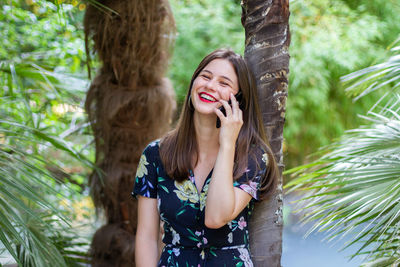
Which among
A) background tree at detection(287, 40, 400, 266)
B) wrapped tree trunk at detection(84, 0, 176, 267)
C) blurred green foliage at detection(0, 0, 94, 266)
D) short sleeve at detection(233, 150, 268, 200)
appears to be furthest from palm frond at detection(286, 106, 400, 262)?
wrapped tree trunk at detection(84, 0, 176, 267)

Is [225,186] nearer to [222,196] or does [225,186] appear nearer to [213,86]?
[222,196]

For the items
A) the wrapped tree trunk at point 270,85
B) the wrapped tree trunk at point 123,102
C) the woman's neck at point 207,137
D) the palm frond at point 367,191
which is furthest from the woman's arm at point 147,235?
the wrapped tree trunk at point 123,102

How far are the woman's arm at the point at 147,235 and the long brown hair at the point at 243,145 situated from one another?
15cm

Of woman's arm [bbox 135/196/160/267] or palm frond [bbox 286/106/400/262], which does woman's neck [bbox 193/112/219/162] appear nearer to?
woman's arm [bbox 135/196/160/267]

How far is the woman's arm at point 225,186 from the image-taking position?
1.63 metres

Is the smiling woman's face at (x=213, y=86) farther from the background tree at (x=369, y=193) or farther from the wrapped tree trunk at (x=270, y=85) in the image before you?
the background tree at (x=369, y=193)

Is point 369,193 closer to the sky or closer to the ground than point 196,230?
closer to the sky

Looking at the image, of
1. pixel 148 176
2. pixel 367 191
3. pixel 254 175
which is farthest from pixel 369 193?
pixel 148 176

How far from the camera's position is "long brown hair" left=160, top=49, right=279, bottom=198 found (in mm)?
1820

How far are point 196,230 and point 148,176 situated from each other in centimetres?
28

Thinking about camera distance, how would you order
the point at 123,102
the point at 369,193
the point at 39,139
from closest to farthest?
1. the point at 369,193
2. the point at 39,139
3. the point at 123,102

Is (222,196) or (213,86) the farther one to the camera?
(213,86)

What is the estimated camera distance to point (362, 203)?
1863mm

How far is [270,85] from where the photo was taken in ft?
6.14
